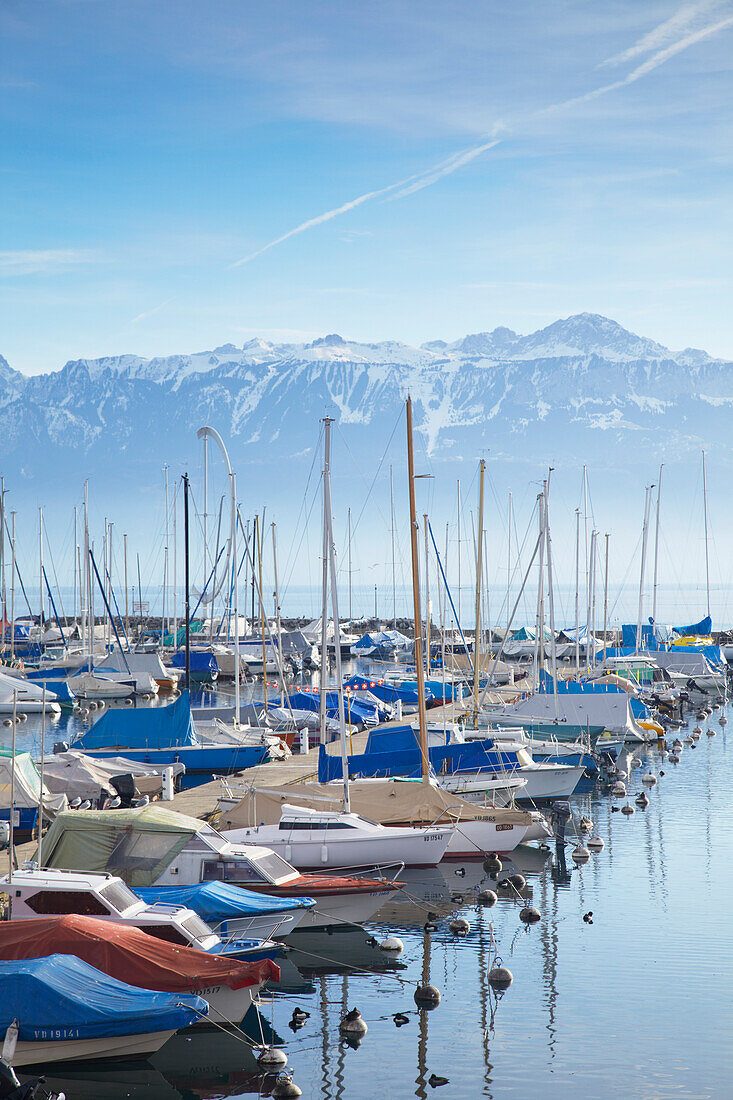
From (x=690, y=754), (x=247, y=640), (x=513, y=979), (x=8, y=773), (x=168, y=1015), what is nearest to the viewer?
(x=168, y=1015)

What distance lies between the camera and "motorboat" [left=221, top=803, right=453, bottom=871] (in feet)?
86.5

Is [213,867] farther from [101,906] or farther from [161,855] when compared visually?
[101,906]

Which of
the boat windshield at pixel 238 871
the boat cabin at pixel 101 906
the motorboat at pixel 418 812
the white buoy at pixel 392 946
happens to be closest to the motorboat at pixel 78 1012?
the boat cabin at pixel 101 906

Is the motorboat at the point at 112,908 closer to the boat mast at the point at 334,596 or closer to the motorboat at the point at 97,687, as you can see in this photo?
the boat mast at the point at 334,596

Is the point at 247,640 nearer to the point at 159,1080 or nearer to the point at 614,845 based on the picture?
the point at 614,845

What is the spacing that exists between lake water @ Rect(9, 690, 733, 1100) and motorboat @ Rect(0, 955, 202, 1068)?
23.5 inches

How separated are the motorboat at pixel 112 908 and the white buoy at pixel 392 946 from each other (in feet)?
11.1

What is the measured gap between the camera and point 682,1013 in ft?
65.6

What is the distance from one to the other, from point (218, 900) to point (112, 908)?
2499mm

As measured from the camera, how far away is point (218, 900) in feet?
69.0

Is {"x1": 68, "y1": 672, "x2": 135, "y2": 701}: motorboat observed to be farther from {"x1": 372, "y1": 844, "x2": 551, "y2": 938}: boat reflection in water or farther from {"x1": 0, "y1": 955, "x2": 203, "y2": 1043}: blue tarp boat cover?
{"x1": 0, "y1": 955, "x2": 203, "y2": 1043}: blue tarp boat cover

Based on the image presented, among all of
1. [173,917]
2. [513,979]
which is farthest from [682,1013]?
[173,917]

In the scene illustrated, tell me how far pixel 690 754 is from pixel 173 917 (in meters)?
36.5

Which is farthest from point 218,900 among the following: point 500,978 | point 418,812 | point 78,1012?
point 418,812
